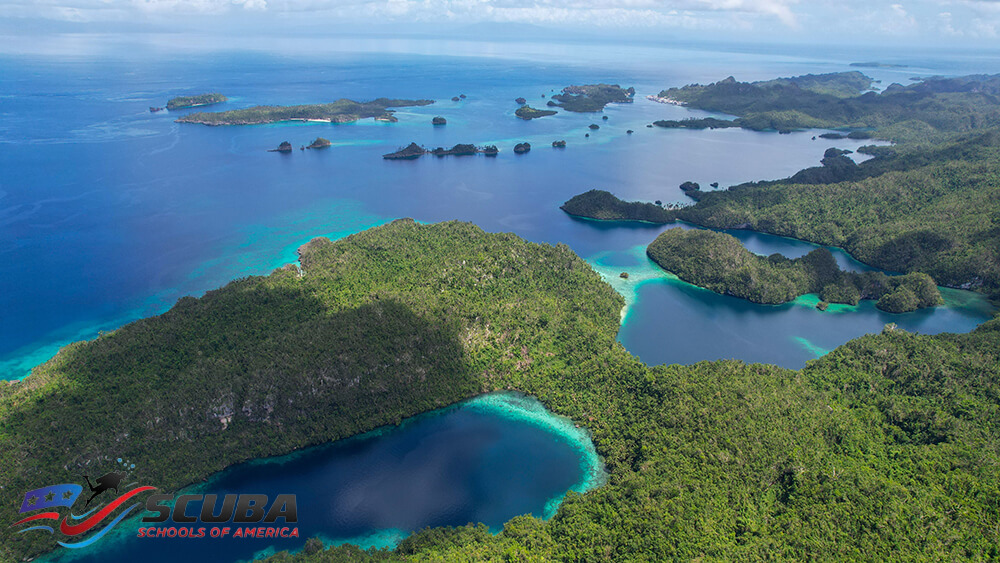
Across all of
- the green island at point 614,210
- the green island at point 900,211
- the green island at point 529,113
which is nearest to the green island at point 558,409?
the green island at point 900,211

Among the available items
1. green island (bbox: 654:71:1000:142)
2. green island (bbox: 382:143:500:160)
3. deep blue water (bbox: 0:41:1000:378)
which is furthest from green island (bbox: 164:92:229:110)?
green island (bbox: 654:71:1000:142)

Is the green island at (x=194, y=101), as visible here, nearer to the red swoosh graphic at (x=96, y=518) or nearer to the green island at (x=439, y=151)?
the green island at (x=439, y=151)

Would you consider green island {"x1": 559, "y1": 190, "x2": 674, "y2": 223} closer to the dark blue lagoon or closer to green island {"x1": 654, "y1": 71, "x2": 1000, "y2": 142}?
the dark blue lagoon

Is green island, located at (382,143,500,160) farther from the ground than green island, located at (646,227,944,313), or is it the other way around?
green island, located at (382,143,500,160)

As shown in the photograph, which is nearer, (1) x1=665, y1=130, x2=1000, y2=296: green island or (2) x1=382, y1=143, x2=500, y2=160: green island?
(1) x1=665, y1=130, x2=1000, y2=296: green island

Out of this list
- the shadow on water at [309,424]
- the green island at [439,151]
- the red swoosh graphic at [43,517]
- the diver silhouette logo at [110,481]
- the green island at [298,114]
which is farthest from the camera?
the green island at [298,114]

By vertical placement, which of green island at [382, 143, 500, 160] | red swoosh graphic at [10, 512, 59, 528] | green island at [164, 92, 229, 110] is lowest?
red swoosh graphic at [10, 512, 59, 528]

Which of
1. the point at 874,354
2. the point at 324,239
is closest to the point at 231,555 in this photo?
the point at 324,239
